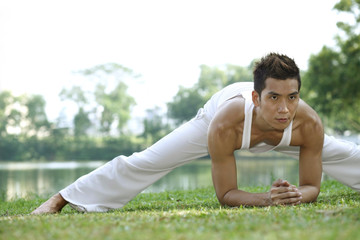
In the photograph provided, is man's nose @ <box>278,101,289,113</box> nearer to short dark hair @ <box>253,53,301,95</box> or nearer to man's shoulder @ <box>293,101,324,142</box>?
short dark hair @ <box>253,53,301,95</box>

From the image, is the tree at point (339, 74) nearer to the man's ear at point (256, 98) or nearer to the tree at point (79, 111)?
the man's ear at point (256, 98)

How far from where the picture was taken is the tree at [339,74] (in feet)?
89.0

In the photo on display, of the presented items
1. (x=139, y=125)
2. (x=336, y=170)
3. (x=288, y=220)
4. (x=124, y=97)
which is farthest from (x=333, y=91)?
(x=124, y=97)

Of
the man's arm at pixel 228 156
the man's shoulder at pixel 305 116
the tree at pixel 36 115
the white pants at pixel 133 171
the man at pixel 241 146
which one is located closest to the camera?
the man at pixel 241 146

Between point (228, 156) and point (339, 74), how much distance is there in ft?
83.0

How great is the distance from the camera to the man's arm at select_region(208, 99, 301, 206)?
13.6ft

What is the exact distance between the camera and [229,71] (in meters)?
59.8

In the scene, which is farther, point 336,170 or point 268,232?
point 336,170

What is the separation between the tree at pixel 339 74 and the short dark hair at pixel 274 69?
2384 centimetres

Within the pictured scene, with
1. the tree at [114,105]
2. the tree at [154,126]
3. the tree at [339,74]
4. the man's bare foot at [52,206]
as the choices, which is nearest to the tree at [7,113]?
the tree at [114,105]

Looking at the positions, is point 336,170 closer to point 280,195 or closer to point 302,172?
point 302,172

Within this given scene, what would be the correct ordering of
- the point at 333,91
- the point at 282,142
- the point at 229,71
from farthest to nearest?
the point at 229,71
the point at 333,91
the point at 282,142

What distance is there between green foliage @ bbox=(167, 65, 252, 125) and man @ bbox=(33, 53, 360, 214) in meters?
50.3

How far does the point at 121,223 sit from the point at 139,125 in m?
53.5
